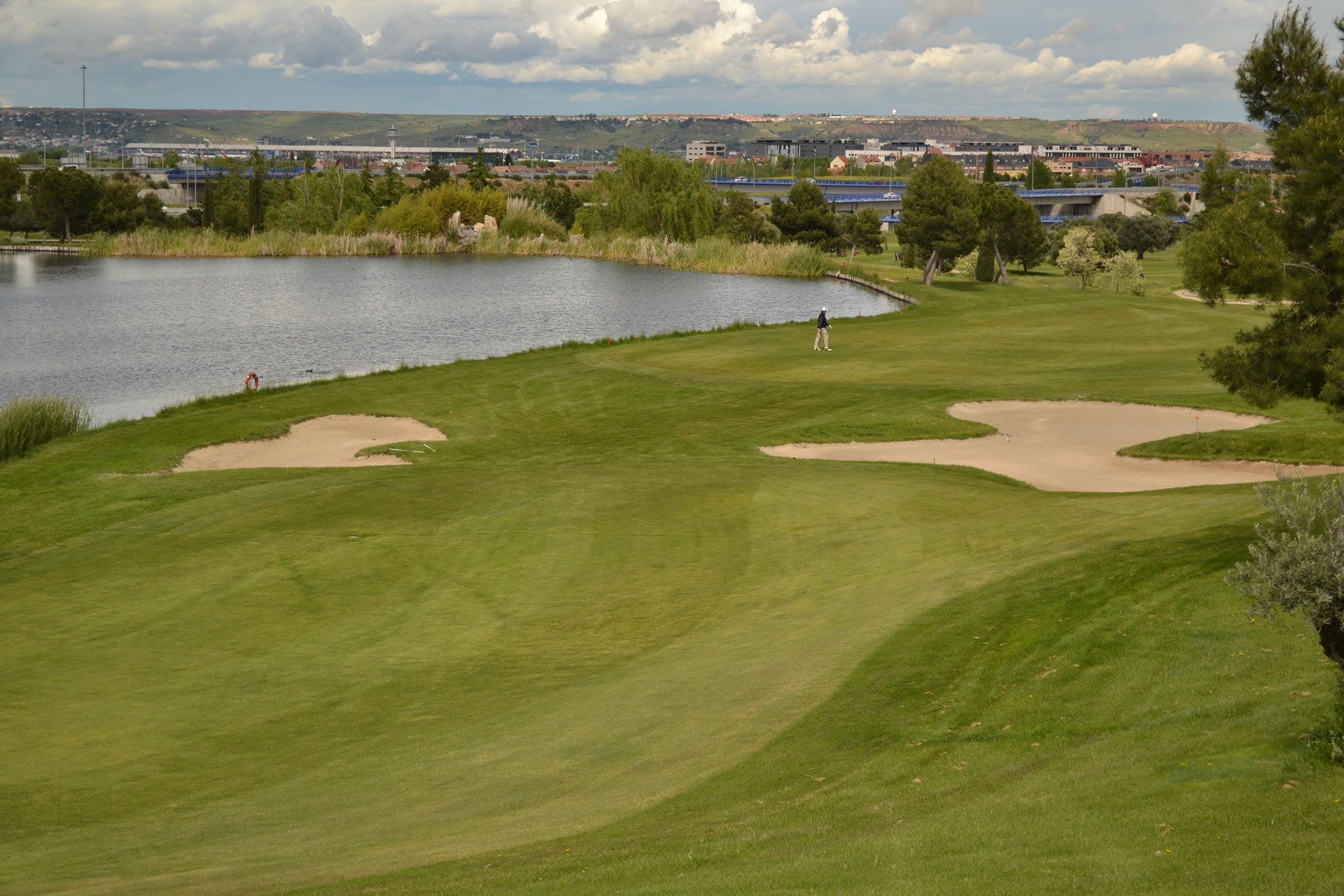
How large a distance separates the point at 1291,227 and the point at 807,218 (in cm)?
10766

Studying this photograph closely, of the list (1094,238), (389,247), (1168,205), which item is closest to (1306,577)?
(1168,205)

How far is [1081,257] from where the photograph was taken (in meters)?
101

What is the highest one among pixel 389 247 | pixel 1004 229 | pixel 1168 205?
pixel 1004 229

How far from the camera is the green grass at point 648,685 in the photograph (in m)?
11.6

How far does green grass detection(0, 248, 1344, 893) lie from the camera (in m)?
11.6

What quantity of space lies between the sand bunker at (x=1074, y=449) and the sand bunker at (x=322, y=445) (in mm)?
10769

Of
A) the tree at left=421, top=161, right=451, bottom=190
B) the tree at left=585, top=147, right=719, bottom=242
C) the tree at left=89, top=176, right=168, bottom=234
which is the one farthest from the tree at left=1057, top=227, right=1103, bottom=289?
the tree at left=89, top=176, right=168, bottom=234

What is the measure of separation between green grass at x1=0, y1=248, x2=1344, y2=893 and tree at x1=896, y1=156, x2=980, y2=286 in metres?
58.4

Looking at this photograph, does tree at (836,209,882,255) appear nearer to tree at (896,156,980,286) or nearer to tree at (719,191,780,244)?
tree at (719,191,780,244)

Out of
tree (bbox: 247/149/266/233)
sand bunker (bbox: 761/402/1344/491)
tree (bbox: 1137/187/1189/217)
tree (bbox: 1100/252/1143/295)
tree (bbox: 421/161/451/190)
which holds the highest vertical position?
tree (bbox: 421/161/451/190)

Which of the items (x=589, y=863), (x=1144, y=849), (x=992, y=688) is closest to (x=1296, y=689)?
(x=992, y=688)

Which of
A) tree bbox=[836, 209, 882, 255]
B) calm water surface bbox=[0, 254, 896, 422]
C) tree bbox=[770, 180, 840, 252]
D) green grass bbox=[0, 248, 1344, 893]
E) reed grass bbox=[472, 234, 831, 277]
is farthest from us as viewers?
tree bbox=[836, 209, 882, 255]

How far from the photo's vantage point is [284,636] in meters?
20.0

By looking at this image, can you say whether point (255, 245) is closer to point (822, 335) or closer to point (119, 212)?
point (119, 212)
